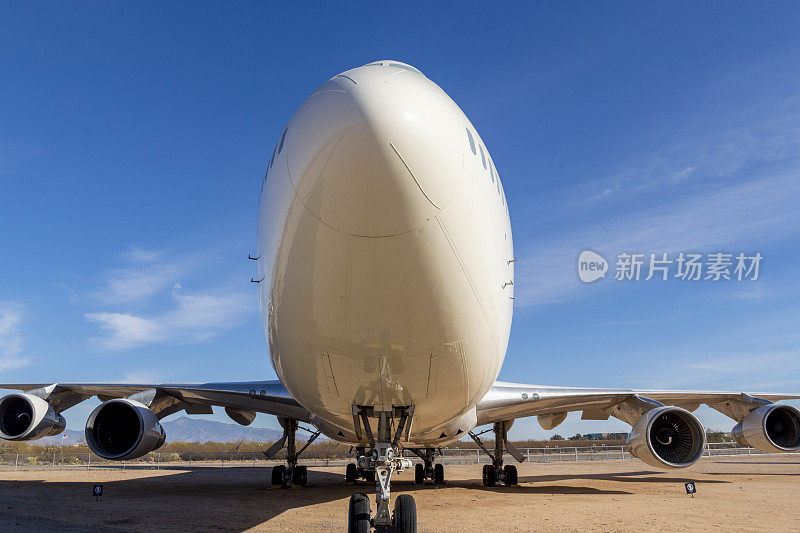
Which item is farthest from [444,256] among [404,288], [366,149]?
[366,149]

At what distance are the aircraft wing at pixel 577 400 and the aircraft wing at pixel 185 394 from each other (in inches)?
167

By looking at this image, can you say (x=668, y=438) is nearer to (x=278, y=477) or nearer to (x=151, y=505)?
(x=278, y=477)

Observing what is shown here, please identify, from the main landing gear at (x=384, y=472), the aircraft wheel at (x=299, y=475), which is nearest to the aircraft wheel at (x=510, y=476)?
the aircraft wheel at (x=299, y=475)

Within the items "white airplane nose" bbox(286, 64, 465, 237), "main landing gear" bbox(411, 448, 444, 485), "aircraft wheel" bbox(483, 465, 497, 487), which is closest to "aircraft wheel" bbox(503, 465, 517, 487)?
"aircraft wheel" bbox(483, 465, 497, 487)

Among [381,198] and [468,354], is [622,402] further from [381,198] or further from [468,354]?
[381,198]

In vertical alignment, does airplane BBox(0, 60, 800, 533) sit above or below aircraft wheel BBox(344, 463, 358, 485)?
above

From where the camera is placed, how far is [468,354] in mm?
4852

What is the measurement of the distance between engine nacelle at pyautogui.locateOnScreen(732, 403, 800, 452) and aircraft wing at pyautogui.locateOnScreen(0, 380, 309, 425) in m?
10.9

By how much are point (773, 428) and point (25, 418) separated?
17673 millimetres

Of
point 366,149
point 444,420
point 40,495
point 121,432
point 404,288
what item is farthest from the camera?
point 40,495

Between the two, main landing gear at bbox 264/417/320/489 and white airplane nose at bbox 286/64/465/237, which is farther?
main landing gear at bbox 264/417/320/489

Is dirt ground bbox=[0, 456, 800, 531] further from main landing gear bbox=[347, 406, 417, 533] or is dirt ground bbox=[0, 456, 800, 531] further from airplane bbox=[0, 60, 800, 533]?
airplane bbox=[0, 60, 800, 533]

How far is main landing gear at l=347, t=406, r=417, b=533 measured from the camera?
5.18 metres

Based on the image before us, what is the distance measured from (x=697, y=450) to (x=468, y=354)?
823 centimetres
